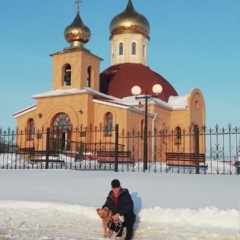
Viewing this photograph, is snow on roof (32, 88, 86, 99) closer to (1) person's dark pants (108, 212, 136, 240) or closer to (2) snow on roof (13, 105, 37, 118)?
(2) snow on roof (13, 105, 37, 118)

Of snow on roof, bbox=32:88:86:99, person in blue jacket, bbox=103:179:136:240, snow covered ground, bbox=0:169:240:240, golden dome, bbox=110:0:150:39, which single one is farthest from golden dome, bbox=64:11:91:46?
person in blue jacket, bbox=103:179:136:240

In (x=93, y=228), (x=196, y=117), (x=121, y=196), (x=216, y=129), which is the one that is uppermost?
(x=196, y=117)

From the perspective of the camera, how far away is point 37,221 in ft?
Result: 22.7

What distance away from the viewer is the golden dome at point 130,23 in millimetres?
30391

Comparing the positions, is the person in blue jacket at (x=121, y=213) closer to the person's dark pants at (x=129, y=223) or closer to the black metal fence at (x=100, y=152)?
the person's dark pants at (x=129, y=223)

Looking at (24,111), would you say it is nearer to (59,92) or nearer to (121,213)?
(59,92)

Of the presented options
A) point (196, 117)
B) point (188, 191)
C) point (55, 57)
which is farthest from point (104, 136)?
point (188, 191)

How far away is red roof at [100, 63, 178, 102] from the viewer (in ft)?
89.5

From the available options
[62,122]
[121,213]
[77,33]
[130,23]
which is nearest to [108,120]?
[62,122]

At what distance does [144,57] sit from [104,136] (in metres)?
10.4

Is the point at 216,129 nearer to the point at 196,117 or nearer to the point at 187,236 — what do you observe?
the point at 187,236

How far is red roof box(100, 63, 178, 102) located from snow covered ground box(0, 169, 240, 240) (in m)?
16.8

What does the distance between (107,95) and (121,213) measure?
66.4 feet

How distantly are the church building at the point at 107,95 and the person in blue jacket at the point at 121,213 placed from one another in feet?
53.1
